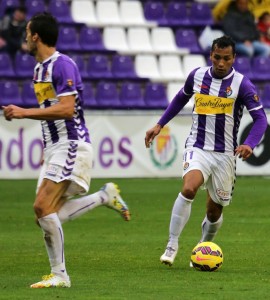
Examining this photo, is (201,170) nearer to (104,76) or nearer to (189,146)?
(189,146)

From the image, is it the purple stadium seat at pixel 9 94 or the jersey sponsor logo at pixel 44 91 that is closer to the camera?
the jersey sponsor logo at pixel 44 91

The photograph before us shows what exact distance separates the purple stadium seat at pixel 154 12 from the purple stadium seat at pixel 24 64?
3.73m

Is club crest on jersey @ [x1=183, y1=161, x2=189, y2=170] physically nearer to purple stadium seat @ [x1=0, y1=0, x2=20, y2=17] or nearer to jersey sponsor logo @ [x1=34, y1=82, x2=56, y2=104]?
jersey sponsor logo @ [x1=34, y1=82, x2=56, y2=104]

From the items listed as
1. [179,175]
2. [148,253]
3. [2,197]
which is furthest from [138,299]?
[179,175]

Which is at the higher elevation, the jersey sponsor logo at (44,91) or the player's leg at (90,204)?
the jersey sponsor logo at (44,91)

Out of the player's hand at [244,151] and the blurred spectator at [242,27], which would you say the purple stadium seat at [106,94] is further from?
the player's hand at [244,151]

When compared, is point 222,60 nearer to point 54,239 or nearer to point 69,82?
point 69,82

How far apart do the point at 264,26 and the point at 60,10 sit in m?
4.74

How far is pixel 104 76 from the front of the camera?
21.5 m

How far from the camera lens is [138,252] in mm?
10328

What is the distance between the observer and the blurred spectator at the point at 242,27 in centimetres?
2278

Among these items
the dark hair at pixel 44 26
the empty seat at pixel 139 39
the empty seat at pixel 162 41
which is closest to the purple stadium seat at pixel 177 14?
the empty seat at pixel 162 41

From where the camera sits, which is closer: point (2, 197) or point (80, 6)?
point (2, 197)

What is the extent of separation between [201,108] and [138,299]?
9.11ft
